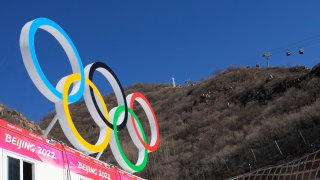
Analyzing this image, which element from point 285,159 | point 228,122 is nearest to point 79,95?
point 285,159

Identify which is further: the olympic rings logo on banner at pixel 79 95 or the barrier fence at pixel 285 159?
the barrier fence at pixel 285 159

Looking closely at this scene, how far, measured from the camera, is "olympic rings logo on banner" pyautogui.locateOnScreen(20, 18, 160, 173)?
39.6 ft

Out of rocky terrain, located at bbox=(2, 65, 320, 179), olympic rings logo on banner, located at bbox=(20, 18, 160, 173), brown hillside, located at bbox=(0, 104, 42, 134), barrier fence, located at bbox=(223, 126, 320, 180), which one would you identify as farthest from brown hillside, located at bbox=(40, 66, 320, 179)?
olympic rings logo on banner, located at bbox=(20, 18, 160, 173)

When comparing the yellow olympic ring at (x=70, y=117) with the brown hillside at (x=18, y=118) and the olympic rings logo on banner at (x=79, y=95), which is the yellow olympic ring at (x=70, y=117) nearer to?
the olympic rings logo on banner at (x=79, y=95)

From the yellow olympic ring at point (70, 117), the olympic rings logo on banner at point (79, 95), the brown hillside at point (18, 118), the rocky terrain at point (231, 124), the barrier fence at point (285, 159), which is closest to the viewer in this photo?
the olympic rings logo on banner at point (79, 95)

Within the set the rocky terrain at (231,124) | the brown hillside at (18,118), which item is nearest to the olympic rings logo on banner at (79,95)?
the brown hillside at (18,118)

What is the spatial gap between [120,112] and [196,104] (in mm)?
39523

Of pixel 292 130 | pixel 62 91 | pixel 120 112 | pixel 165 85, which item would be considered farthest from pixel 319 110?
pixel 165 85

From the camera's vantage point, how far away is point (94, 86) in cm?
1528

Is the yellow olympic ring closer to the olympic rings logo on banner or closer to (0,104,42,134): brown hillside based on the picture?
the olympic rings logo on banner

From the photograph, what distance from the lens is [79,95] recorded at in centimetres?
1386

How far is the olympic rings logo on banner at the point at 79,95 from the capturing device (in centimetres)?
1207

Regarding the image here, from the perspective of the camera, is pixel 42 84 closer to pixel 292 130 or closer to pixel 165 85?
pixel 292 130

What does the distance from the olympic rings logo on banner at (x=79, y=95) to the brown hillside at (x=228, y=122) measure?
43.9 ft
